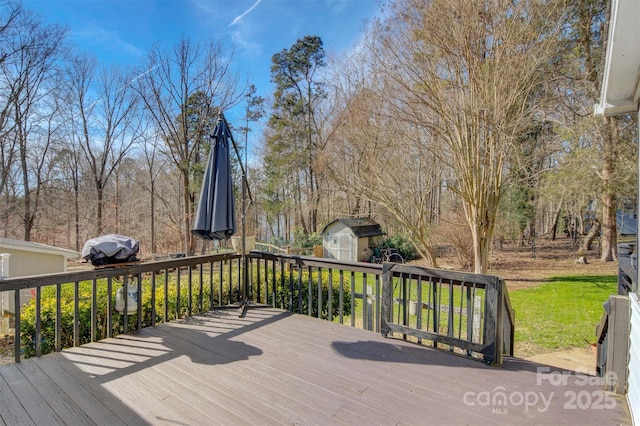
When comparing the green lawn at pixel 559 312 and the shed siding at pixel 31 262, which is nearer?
the green lawn at pixel 559 312

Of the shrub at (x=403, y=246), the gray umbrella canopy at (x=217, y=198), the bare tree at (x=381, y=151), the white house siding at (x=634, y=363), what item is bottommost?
the shrub at (x=403, y=246)

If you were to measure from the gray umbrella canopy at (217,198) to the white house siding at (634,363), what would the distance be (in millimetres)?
3521

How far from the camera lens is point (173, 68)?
15.0 metres

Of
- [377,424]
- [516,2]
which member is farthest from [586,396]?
[516,2]

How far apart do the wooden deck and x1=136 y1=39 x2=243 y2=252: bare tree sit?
1347 cm

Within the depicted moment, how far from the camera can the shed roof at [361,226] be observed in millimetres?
16359

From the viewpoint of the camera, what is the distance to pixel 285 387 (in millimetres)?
2363

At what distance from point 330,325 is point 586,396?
2.31 metres

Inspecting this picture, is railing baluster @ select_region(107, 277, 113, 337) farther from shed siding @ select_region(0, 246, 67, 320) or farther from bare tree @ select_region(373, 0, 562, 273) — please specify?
shed siding @ select_region(0, 246, 67, 320)

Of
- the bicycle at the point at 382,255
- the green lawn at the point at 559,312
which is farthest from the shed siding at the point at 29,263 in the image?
the bicycle at the point at 382,255

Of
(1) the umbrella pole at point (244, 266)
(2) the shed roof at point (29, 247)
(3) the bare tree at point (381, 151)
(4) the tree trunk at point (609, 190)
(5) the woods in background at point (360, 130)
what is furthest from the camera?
(4) the tree trunk at point (609, 190)

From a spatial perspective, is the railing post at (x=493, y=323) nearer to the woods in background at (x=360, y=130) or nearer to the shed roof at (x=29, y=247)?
the woods in background at (x=360, y=130)

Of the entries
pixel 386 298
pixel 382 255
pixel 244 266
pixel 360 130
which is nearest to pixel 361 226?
pixel 382 255

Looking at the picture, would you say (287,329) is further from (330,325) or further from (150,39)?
(150,39)
